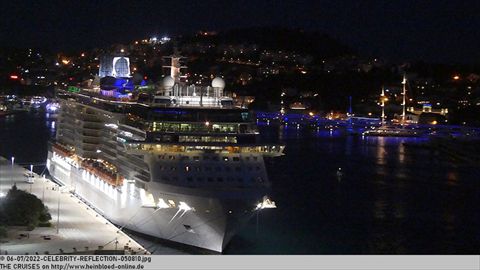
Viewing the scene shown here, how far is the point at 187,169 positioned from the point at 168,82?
1.78 meters

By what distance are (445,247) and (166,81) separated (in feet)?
10.2

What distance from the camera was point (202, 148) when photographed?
718 cm

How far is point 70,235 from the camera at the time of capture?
23.2ft

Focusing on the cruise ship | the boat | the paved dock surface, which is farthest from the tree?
the boat

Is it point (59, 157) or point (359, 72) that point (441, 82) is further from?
point (59, 157)

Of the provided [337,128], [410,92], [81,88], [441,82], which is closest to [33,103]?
[337,128]

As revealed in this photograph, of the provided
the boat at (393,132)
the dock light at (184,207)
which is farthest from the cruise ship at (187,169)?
the boat at (393,132)

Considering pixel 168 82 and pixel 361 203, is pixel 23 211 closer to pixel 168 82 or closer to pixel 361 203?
pixel 168 82

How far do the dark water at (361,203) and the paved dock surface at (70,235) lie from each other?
3.29ft

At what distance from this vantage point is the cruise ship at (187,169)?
6.97m

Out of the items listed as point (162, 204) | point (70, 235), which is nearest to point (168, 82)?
point (162, 204)

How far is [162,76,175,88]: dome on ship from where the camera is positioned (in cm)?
866

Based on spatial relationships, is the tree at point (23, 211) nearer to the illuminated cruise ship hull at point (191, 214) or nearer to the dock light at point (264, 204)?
the illuminated cruise ship hull at point (191, 214)

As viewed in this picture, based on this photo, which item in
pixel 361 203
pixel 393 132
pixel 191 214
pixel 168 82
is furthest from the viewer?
pixel 393 132
